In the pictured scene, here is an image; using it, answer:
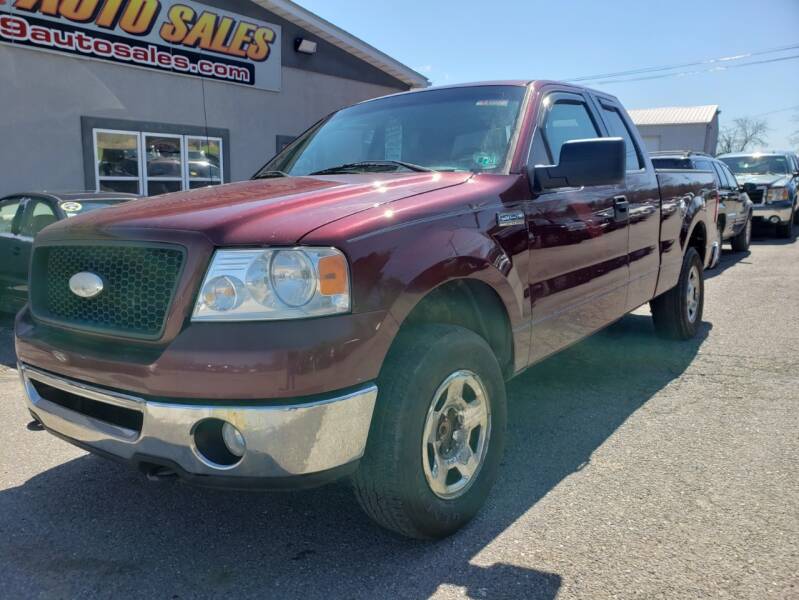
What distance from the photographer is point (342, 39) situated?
1431cm

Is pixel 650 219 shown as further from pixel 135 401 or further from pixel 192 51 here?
pixel 192 51

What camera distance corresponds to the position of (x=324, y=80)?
1448cm

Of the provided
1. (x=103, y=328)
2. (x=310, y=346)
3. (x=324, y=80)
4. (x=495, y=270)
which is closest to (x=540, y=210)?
(x=495, y=270)

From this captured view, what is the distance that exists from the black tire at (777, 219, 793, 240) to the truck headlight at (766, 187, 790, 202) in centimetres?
64

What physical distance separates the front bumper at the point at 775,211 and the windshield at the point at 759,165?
5.55 ft

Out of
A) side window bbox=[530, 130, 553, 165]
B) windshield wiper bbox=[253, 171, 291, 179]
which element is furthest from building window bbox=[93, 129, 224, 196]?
side window bbox=[530, 130, 553, 165]

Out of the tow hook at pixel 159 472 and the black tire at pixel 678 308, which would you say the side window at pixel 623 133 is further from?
the tow hook at pixel 159 472

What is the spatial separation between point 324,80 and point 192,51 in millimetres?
3396

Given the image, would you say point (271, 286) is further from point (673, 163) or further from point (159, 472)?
point (673, 163)

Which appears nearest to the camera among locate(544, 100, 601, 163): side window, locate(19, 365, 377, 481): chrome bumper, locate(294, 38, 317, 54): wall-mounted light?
locate(19, 365, 377, 481): chrome bumper

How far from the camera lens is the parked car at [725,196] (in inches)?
456

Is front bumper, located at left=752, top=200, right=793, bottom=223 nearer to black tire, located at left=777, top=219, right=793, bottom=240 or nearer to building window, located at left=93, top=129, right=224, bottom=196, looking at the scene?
black tire, located at left=777, top=219, right=793, bottom=240

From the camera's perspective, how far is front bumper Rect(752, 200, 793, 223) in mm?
15117

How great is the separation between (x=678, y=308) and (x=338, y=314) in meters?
4.33
